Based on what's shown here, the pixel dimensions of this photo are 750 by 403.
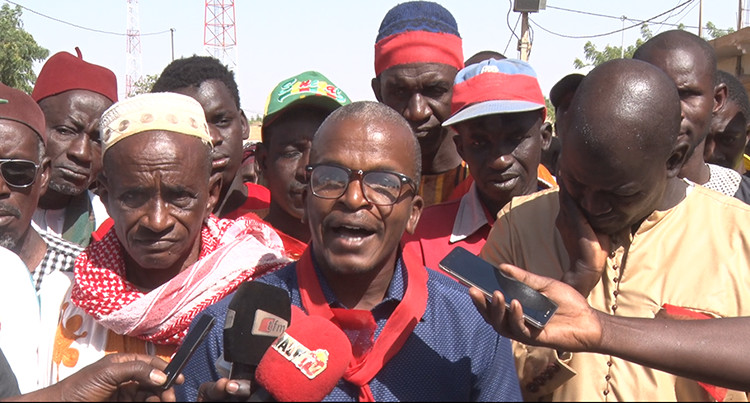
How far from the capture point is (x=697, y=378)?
2473 millimetres

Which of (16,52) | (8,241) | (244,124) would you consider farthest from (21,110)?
(16,52)

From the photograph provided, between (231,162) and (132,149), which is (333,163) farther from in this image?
(231,162)

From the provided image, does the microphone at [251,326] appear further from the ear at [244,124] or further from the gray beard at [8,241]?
the ear at [244,124]

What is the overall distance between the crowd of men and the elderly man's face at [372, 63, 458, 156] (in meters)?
0.26

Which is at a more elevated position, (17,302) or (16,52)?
(17,302)

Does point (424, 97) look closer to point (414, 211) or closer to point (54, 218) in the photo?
point (414, 211)

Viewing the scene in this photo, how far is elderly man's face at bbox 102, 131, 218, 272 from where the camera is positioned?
299cm

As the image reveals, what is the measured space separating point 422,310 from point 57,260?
206cm

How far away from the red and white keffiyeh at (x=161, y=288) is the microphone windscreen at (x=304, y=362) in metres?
1.12

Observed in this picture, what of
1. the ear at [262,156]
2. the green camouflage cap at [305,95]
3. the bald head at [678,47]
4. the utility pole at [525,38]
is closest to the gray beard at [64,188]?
the ear at [262,156]

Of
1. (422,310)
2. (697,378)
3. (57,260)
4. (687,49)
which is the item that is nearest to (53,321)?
(57,260)

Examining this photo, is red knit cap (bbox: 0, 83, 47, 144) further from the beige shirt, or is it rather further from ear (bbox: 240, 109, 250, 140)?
the beige shirt

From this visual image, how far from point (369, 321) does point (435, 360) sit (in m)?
0.25

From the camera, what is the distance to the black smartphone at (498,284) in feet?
7.15
